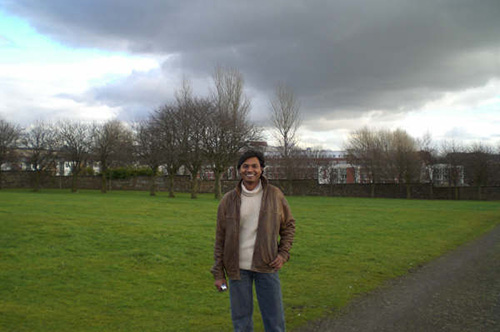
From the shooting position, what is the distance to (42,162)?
5341 cm

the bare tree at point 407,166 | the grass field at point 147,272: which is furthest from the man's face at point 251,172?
the bare tree at point 407,166

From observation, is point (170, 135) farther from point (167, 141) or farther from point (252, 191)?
point (252, 191)

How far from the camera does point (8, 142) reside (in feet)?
171

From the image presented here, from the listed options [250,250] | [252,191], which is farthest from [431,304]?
[252,191]

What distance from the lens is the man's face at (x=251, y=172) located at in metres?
4.20

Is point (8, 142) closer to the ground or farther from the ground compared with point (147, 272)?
farther from the ground

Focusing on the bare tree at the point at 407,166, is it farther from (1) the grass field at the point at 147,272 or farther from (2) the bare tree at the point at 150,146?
(1) the grass field at the point at 147,272

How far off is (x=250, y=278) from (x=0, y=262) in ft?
24.0

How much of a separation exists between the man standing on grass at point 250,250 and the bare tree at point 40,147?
5353cm

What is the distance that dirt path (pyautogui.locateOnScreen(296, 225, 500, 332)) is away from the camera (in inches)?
234

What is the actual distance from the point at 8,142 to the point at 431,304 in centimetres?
5572

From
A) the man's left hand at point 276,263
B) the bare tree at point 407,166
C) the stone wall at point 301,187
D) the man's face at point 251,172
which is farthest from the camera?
the bare tree at point 407,166

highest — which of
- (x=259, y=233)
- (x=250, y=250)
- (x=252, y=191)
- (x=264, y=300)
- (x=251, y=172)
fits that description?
(x=251, y=172)

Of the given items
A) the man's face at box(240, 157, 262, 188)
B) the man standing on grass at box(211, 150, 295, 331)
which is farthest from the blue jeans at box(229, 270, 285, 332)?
the man's face at box(240, 157, 262, 188)
